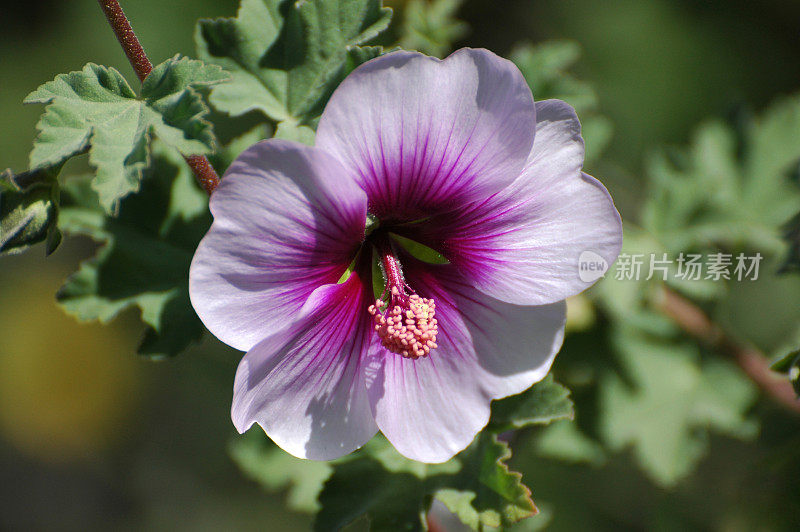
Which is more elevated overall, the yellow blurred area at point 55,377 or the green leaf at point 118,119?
the green leaf at point 118,119

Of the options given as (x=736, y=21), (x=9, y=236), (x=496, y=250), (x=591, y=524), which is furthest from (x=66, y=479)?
(x=736, y=21)

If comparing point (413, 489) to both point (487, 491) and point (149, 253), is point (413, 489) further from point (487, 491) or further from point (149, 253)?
point (149, 253)

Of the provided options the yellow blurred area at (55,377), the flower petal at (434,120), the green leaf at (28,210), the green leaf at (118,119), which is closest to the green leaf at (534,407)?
the flower petal at (434,120)

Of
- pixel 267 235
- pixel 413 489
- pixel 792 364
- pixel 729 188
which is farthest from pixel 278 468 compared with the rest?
pixel 729 188

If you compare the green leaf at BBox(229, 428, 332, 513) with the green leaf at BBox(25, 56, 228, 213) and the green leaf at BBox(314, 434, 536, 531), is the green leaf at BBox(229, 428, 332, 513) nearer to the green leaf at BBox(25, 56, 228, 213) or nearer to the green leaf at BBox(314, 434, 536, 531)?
the green leaf at BBox(314, 434, 536, 531)

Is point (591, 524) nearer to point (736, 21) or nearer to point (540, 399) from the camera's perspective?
point (540, 399)

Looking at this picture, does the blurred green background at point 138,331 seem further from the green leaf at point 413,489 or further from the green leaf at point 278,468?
the green leaf at point 413,489
